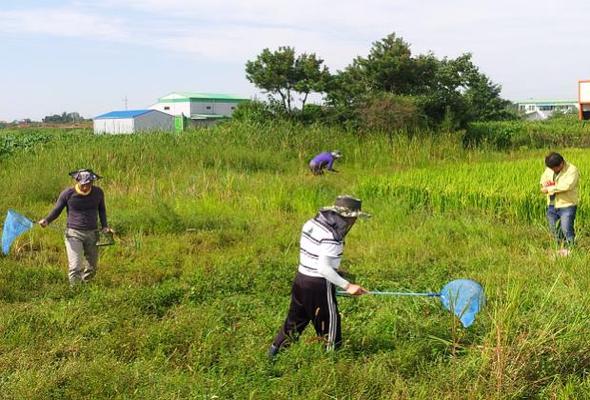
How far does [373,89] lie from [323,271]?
22.4 metres

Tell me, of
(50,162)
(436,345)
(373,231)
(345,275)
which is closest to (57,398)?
(345,275)

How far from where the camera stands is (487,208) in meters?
10.5

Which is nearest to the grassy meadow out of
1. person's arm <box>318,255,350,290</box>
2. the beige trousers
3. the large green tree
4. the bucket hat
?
the beige trousers

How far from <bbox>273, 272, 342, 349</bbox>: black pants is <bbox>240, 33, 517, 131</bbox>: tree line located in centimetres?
1778

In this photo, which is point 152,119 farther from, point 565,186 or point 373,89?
point 565,186

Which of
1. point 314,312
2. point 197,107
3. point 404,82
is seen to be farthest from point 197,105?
point 314,312

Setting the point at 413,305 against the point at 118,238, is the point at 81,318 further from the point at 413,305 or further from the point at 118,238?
the point at 118,238

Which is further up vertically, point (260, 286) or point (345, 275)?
point (345, 275)

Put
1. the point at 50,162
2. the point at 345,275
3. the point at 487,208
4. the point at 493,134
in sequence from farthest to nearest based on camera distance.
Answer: the point at 493,134
the point at 50,162
the point at 487,208
the point at 345,275

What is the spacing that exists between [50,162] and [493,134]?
64.3 ft

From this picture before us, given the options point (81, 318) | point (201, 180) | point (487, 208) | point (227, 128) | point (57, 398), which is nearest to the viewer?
point (57, 398)

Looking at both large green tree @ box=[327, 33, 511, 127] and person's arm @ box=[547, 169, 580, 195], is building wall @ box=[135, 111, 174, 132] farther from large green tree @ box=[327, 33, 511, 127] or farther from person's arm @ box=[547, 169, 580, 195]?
person's arm @ box=[547, 169, 580, 195]

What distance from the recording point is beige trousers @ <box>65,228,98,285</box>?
669cm

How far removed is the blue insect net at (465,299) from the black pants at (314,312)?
90 cm
